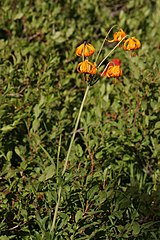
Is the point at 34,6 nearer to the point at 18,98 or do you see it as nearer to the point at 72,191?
the point at 18,98

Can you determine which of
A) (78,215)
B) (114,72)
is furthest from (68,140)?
(114,72)

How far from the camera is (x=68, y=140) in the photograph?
2809 millimetres

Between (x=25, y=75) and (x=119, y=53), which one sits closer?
(x=25, y=75)

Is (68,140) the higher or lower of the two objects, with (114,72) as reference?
lower

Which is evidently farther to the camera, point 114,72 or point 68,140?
point 68,140

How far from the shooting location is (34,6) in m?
3.95

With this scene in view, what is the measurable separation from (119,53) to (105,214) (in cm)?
159

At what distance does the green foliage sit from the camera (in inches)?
84.4

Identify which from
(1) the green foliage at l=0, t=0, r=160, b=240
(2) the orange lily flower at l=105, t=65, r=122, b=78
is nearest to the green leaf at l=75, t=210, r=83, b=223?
(1) the green foliage at l=0, t=0, r=160, b=240

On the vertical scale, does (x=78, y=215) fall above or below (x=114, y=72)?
below

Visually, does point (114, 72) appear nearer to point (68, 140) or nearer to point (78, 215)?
point (78, 215)

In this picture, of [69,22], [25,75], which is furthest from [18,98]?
[69,22]

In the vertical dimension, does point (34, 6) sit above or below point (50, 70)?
above

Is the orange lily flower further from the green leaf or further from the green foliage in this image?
the green leaf
